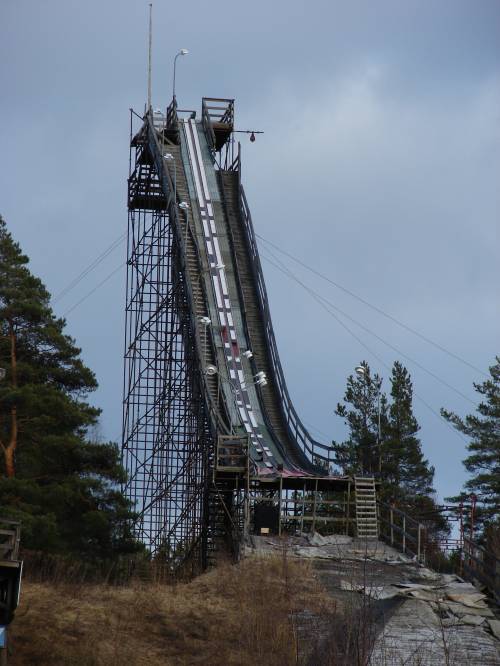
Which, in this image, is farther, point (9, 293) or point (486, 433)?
point (486, 433)

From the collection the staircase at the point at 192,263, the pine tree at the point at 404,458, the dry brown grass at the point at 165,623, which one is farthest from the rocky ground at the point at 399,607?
the pine tree at the point at 404,458

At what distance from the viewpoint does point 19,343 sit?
3681 cm

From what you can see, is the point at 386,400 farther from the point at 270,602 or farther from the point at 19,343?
Result: the point at 270,602

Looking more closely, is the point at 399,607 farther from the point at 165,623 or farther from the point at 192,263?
the point at 192,263

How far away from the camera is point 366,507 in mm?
36938

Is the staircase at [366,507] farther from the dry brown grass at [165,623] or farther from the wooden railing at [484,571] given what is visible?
the dry brown grass at [165,623]

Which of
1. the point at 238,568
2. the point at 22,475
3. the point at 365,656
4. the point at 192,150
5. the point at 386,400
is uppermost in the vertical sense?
the point at 192,150

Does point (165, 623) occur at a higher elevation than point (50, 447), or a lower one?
lower

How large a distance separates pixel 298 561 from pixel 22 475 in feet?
25.4

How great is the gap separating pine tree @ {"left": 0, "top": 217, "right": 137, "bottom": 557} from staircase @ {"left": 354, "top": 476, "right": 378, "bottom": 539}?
596cm

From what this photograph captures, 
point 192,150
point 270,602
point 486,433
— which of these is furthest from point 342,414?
point 270,602

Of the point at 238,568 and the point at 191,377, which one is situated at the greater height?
the point at 191,377

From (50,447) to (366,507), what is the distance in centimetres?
856

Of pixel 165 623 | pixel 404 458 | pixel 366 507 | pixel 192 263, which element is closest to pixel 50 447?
pixel 366 507
